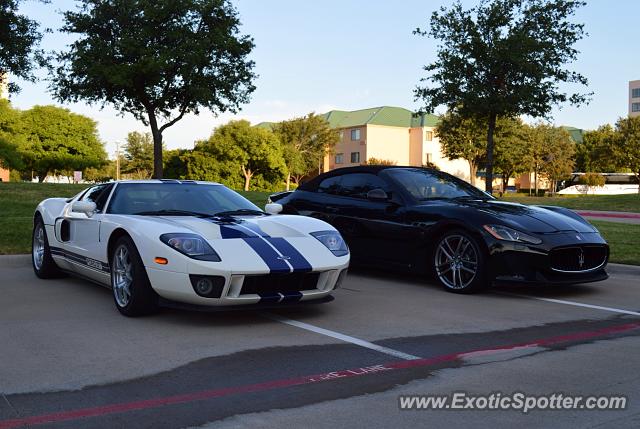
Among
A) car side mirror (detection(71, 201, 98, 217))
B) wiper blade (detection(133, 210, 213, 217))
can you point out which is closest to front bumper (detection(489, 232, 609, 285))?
wiper blade (detection(133, 210, 213, 217))

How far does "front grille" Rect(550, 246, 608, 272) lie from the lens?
22.0 ft

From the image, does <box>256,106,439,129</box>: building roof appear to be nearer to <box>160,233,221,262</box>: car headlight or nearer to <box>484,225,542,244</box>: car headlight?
<box>484,225,542,244</box>: car headlight

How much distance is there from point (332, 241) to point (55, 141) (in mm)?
63467

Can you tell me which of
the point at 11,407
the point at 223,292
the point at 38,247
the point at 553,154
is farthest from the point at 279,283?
the point at 553,154

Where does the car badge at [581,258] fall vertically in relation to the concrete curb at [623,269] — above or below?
above

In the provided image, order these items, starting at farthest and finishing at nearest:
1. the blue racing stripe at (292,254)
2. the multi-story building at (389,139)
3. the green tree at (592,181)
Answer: the multi-story building at (389,139)
the green tree at (592,181)
the blue racing stripe at (292,254)

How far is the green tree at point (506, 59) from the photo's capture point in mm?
19938

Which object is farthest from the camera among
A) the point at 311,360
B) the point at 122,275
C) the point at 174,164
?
the point at 174,164

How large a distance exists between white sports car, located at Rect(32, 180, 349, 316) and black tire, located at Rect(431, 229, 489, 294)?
1.66 meters

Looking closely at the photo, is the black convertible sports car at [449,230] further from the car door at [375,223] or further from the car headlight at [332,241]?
the car headlight at [332,241]

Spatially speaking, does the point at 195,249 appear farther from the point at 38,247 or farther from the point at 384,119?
the point at 384,119

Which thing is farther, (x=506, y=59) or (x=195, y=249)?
(x=506, y=59)

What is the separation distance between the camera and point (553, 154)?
6706cm

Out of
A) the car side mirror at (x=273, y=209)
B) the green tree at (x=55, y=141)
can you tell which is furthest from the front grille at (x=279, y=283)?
the green tree at (x=55, y=141)
